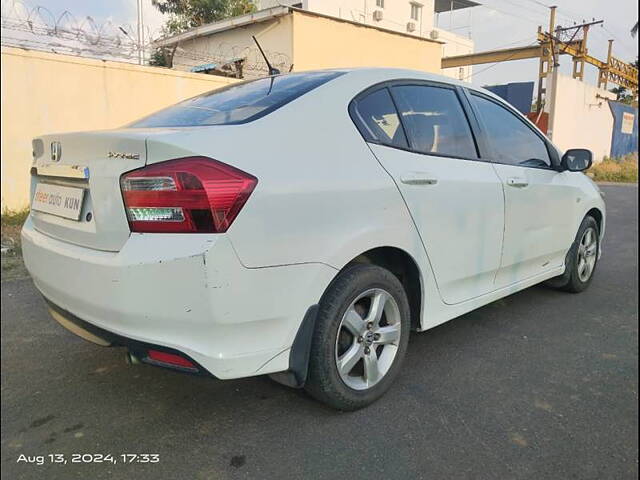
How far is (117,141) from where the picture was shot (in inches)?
74.8

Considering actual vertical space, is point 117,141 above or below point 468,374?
above

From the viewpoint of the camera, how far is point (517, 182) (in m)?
3.14

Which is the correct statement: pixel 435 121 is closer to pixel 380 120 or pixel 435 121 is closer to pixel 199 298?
pixel 380 120

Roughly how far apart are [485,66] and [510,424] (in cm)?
252

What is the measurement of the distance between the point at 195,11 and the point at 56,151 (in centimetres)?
98

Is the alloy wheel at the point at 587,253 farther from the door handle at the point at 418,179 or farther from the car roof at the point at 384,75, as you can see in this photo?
the door handle at the point at 418,179

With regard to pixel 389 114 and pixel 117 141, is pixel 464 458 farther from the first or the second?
pixel 117 141

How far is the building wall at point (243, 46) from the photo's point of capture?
294 cm

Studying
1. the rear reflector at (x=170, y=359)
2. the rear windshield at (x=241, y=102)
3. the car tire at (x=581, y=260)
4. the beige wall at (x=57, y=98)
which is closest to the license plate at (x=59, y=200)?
the rear windshield at (x=241, y=102)

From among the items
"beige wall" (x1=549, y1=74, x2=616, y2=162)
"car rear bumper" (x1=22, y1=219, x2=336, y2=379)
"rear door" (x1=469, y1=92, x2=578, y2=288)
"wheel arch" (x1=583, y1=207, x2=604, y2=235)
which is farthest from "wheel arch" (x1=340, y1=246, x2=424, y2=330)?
"beige wall" (x1=549, y1=74, x2=616, y2=162)

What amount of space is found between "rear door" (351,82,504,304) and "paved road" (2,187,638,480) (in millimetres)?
529

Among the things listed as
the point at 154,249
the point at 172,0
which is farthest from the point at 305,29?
the point at 154,249

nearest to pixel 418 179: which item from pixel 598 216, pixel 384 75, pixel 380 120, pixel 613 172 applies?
pixel 380 120

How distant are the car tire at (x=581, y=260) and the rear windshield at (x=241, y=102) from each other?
8.61ft
